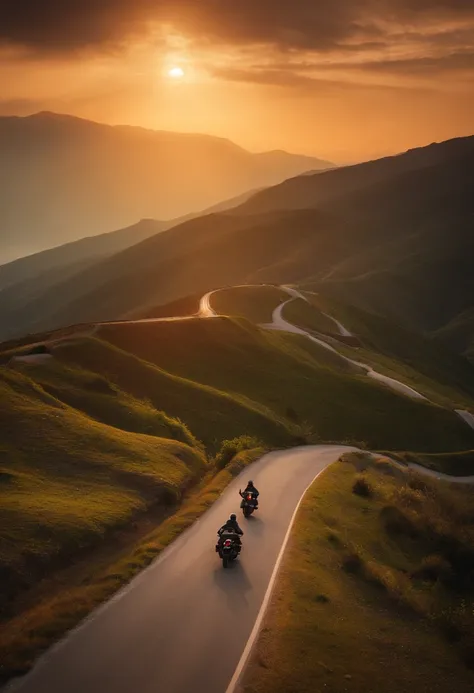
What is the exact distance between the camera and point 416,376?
13725 centimetres

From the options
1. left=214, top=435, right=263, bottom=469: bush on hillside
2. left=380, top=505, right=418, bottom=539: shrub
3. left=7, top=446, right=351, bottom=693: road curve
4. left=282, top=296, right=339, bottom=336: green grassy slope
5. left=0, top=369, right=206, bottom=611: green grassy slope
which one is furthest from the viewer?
left=282, top=296, right=339, bottom=336: green grassy slope

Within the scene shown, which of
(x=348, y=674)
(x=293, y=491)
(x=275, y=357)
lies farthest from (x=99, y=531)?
(x=275, y=357)

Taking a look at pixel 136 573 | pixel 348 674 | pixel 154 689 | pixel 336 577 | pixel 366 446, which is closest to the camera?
pixel 154 689

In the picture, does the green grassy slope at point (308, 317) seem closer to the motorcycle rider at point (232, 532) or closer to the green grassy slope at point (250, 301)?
the green grassy slope at point (250, 301)

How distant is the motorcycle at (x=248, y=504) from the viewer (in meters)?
34.9

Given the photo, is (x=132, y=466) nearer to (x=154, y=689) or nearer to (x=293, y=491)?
(x=293, y=491)

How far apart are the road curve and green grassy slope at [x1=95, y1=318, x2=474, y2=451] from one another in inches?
1791

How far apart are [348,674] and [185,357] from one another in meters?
64.3

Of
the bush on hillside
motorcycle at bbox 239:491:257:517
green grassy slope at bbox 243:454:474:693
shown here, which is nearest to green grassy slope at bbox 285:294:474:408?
the bush on hillside

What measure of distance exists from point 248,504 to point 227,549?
8.15 meters

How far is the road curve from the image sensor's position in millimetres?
17728

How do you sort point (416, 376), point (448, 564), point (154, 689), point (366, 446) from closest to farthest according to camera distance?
point (154, 689), point (448, 564), point (366, 446), point (416, 376)

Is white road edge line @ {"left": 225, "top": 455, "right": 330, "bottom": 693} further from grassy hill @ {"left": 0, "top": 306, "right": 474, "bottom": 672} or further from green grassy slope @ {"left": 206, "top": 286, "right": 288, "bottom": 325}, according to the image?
green grassy slope @ {"left": 206, "top": 286, "right": 288, "bottom": 325}

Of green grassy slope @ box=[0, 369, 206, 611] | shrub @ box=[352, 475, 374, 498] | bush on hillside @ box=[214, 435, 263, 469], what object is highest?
green grassy slope @ box=[0, 369, 206, 611]
